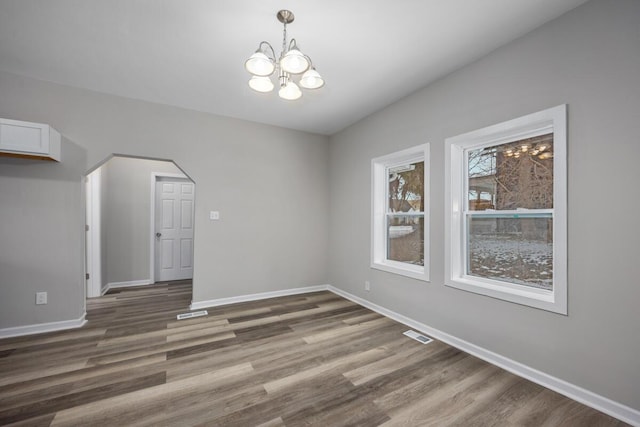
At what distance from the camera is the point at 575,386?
1.82 meters

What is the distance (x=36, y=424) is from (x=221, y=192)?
111 inches

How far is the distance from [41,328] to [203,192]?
2285 mm

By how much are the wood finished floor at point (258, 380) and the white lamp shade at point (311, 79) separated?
7.79 ft

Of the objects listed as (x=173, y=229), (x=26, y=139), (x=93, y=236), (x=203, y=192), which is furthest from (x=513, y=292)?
(x=173, y=229)

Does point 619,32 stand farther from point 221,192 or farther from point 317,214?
point 221,192

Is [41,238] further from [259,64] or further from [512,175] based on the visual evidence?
[512,175]

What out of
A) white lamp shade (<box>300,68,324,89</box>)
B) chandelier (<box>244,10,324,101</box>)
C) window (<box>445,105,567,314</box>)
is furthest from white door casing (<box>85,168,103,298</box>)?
window (<box>445,105,567,314</box>)

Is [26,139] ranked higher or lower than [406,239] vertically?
higher

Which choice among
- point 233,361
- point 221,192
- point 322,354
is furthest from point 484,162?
point 221,192

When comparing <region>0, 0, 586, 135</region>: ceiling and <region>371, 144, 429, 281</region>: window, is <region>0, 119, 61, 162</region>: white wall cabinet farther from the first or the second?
<region>371, 144, 429, 281</region>: window

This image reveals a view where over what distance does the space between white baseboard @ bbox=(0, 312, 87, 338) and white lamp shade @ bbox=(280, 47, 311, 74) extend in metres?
3.66

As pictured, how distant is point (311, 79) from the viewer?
81.4 inches

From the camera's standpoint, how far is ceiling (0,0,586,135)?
189 cm

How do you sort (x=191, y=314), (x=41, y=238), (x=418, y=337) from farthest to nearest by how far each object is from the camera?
(x=191, y=314) < (x=41, y=238) < (x=418, y=337)
